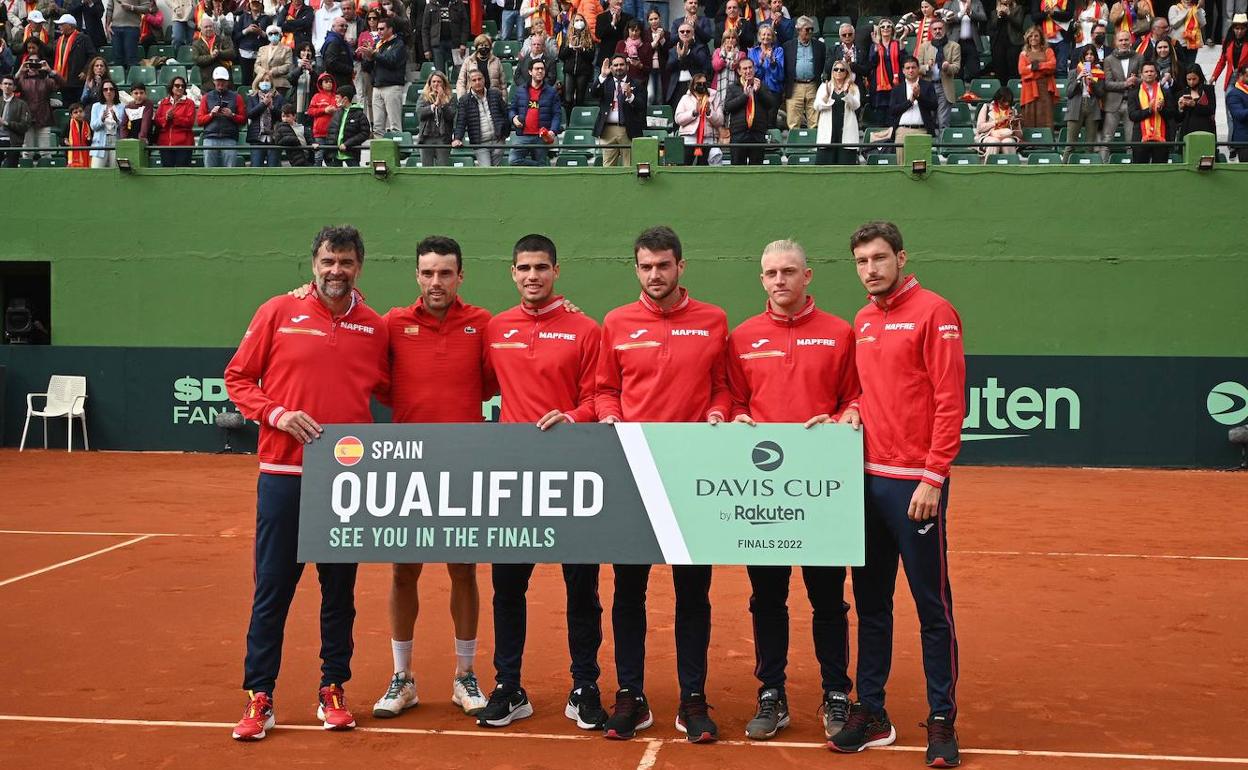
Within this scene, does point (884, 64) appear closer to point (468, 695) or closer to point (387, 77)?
point (387, 77)

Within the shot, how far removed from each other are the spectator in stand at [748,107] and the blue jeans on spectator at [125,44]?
454 inches

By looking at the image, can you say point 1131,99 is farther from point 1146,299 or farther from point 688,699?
point 688,699

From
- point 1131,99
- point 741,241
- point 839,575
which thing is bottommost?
point 839,575

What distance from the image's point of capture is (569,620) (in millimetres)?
6246

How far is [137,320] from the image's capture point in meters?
20.4

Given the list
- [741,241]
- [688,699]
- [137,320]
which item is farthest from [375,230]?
[688,699]

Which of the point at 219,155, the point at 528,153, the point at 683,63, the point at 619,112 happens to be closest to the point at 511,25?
the point at 528,153

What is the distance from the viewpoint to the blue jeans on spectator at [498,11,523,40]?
75.2 ft

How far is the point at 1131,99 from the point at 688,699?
16.1 metres

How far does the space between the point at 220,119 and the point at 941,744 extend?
57.9 ft

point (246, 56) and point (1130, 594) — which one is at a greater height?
point (246, 56)

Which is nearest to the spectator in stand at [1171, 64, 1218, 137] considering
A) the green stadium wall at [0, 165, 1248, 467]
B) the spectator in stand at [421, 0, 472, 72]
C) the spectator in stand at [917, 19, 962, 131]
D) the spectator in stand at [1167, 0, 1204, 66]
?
the green stadium wall at [0, 165, 1248, 467]

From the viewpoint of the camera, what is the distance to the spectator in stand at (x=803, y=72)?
2002 centimetres

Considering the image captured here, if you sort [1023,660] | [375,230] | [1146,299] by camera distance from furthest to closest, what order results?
[375,230] < [1146,299] < [1023,660]
